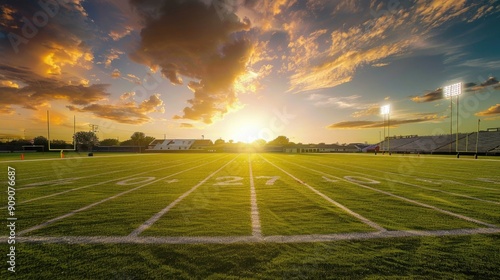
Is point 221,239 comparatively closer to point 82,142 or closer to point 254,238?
point 254,238

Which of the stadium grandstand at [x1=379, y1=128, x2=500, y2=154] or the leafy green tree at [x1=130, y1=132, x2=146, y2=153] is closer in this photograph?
the stadium grandstand at [x1=379, y1=128, x2=500, y2=154]

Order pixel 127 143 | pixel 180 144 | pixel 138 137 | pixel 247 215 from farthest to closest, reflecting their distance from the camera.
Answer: pixel 138 137
pixel 127 143
pixel 180 144
pixel 247 215

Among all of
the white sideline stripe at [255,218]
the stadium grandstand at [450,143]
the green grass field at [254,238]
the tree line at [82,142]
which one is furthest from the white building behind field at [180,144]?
the green grass field at [254,238]

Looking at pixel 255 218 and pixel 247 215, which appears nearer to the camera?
pixel 255 218

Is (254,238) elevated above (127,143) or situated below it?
below

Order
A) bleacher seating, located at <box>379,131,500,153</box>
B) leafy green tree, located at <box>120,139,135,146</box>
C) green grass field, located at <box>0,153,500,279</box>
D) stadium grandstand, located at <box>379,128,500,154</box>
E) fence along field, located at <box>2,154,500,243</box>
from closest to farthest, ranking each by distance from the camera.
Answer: green grass field, located at <box>0,153,500,279</box>
fence along field, located at <box>2,154,500,243</box>
stadium grandstand, located at <box>379,128,500,154</box>
bleacher seating, located at <box>379,131,500,153</box>
leafy green tree, located at <box>120,139,135,146</box>

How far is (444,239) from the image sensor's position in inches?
134

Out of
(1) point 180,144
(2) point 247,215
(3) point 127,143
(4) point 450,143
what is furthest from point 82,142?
(4) point 450,143

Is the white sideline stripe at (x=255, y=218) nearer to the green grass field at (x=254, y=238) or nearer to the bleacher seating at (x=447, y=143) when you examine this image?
the green grass field at (x=254, y=238)

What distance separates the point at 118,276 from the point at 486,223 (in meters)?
5.76

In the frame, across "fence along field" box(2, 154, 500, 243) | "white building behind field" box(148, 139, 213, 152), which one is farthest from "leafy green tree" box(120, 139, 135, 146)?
"fence along field" box(2, 154, 500, 243)

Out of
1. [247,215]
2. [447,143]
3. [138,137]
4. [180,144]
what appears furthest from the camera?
[138,137]

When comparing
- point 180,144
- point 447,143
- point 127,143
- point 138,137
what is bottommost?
point 180,144

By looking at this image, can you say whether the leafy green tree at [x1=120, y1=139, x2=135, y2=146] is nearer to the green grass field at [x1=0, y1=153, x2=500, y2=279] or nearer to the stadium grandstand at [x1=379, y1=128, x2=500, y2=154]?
the stadium grandstand at [x1=379, y1=128, x2=500, y2=154]
